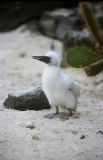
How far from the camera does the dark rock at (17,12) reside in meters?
13.5

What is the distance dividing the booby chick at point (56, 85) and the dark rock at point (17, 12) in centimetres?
681

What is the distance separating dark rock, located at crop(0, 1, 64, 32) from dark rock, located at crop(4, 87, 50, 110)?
636 cm

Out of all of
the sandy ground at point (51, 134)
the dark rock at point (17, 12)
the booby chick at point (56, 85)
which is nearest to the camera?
the sandy ground at point (51, 134)

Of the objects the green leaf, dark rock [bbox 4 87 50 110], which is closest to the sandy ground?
dark rock [bbox 4 87 50 110]

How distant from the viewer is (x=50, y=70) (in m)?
6.79

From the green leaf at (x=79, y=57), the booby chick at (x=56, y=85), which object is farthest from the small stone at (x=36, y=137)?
the green leaf at (x=79, y=57)

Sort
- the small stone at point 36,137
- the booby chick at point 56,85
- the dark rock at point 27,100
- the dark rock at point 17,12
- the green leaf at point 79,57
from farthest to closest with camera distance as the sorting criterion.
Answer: the dark rock at point 17,12, the dark rock at point 27,100, the green leaf at point 79,57, the booby chick at point 56,85, the small stone at point 36,137

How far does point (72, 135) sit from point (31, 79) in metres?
4.35

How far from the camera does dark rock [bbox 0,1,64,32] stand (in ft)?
44.4

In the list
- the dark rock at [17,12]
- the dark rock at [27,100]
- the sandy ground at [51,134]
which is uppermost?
the sandy ground at [51,134]

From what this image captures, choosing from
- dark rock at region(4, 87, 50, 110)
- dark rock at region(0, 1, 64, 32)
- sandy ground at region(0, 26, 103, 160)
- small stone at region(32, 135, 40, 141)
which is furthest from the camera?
dark rock at region(0, 1, 64, 32)

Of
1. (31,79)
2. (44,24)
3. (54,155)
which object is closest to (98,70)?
(54,155)

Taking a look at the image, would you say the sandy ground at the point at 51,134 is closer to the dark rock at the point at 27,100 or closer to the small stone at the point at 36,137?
the small stone at the point at 36,137

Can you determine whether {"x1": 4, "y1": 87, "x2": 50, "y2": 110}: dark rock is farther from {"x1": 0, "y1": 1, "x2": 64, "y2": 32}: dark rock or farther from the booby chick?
{"x1": 0, "y1": 1, "x2": 64, "y2": 32}: dark rock
